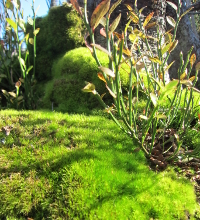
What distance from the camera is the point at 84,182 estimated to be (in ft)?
5.39

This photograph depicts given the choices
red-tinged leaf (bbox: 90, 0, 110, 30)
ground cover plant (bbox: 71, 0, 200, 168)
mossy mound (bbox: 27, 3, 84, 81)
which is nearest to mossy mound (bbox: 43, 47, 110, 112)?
mossy mound (bbox: 27, 3, 84, 81)

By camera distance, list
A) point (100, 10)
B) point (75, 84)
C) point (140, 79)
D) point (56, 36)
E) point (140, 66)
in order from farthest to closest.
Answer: point (56, 36)
point (75, 84)
point (140, 79)
point (140, 66)
point (100, 10)

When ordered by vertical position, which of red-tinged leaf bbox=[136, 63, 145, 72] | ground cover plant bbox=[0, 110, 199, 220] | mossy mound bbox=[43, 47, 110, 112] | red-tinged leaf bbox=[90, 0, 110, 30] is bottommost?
ground cover plant bbox=[0, 110, 199, 220]

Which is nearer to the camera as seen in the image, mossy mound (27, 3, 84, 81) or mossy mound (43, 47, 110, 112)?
mossy mound (43, 47, 110, 112)

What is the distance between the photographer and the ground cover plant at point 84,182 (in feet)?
5.09

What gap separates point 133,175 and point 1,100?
3.21 metres

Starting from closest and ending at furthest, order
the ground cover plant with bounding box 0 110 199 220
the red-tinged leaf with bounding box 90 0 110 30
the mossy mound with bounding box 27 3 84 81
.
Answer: the red-tinged leaf with bounding box 90 0 110 30, the ground cover plant with bounding box 0 110 199 220, the mossy mound with bounding box 27 3 84 81

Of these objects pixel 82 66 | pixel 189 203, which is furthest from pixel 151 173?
pixel 82 66

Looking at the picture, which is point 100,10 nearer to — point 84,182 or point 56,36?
point 84,182

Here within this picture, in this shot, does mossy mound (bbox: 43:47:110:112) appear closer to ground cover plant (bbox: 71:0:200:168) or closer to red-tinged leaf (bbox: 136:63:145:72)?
ground cover plant (bbox: 71:0:200:168)

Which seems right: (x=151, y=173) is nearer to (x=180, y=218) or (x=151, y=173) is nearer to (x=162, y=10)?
(x=180, y=218)

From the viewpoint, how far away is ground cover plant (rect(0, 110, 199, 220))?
1.55 m

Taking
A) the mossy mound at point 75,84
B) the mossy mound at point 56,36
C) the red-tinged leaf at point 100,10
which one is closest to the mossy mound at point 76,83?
the mossy mound at point 75,84

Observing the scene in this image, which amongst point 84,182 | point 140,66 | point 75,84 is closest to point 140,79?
point 140,66
